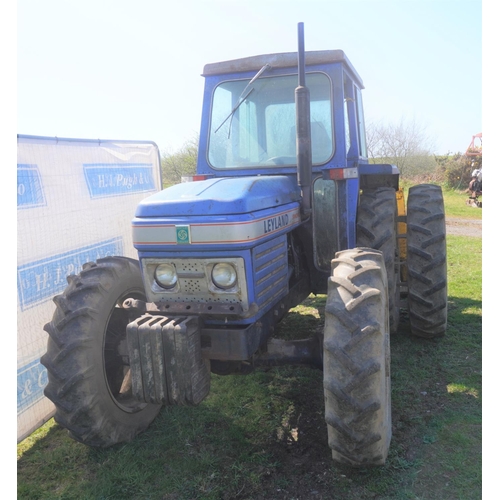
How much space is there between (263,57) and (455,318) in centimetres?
360

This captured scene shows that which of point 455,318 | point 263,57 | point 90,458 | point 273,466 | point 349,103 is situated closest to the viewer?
point 273,466

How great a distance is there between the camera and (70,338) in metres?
3.01

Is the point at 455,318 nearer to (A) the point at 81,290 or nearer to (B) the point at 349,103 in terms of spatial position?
(B) the point at 349,103

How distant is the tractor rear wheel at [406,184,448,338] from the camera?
4445mm

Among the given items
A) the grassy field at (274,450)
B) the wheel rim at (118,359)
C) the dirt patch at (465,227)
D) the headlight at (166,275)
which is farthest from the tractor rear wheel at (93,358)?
the dirt patch at (465,227)

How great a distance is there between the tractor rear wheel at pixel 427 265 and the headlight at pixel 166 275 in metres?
2.53

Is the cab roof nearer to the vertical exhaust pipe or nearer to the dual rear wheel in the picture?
the vertical exhaust pipe

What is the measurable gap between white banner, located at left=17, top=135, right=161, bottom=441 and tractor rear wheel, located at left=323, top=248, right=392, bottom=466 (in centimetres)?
248

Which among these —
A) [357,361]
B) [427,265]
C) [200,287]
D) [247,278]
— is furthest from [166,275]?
[427,265]

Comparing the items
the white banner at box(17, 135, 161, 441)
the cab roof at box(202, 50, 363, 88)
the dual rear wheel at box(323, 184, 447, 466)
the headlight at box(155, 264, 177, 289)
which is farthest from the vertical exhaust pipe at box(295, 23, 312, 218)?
the white banner at box(17, 135, 161, 441)

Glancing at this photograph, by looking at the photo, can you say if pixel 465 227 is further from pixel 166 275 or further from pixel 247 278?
pixel 166 275

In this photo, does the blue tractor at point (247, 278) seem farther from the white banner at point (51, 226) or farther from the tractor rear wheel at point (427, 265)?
the white banner at point (51, 226)

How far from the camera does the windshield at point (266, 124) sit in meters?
3.89

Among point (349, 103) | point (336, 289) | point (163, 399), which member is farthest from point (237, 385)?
point (349, 103)
